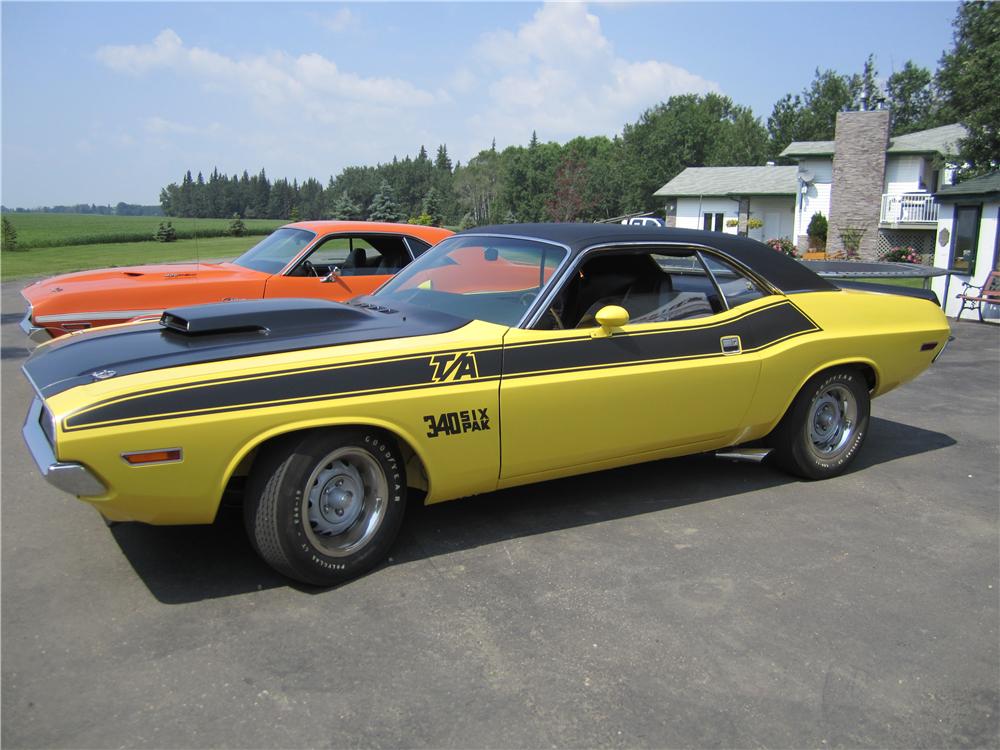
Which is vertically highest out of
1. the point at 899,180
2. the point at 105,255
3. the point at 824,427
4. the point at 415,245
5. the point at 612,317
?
the point at 899,180

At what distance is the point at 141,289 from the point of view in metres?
7.09

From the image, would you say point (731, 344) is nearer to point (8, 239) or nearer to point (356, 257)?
point (356, 257)

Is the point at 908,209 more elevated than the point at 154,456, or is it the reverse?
the point at 908,209

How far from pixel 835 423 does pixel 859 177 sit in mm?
34065

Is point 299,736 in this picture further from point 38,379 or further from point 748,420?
point 748,420

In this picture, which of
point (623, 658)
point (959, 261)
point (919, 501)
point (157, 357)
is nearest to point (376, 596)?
point (623, 658)

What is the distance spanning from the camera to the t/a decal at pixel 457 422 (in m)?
3.71

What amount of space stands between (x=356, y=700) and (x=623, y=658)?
1040 millimetres

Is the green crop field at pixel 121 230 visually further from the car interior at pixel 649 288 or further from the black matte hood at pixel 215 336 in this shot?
the car interior at pixel 649 288

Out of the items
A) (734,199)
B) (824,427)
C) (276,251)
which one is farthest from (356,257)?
(734,199)

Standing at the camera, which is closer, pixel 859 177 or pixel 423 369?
pixel 423 369

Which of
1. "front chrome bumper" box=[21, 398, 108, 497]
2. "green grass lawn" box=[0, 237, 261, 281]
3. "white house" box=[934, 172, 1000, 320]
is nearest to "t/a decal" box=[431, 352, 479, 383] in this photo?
"front chrome bumper" box=[21, 398, 108, 497]

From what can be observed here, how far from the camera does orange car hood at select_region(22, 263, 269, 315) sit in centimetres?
687

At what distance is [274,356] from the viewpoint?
137 inches
